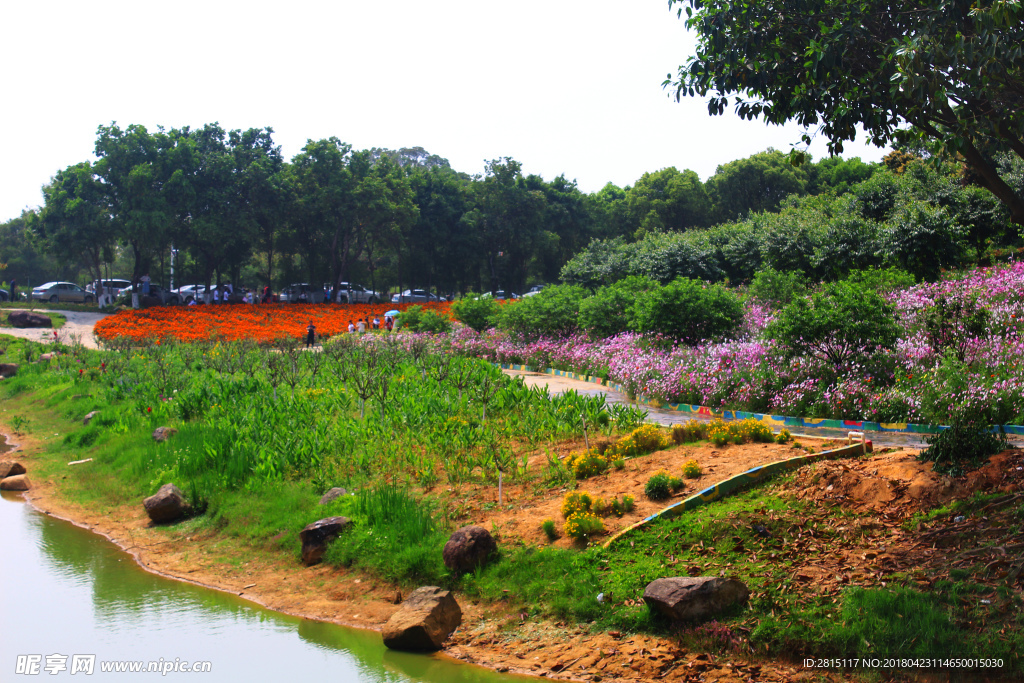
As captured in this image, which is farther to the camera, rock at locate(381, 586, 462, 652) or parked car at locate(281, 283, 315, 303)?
parked car at locate(281, 283, 315, 303)

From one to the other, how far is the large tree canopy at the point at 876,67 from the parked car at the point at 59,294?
149 feet

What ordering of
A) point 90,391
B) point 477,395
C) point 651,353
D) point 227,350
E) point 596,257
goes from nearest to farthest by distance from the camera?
point 477,395 < point 651,353 < point 90,391 < point 227,350 < point 596,257

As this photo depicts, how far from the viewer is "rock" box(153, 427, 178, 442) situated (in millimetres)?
12328

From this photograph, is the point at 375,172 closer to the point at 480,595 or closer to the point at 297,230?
the point at 297,230

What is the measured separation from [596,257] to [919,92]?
2360 centimetres

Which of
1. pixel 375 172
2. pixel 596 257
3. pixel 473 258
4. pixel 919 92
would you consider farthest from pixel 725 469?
pixel 473 258

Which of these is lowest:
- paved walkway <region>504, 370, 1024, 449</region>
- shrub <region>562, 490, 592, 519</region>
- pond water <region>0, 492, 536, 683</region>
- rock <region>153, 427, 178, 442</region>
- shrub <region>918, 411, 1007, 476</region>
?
pond water <region>0, 492, 536, 683</region>

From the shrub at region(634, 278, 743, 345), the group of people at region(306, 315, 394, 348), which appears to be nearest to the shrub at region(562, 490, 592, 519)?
the shrub at region(634, 278, 743, 345)

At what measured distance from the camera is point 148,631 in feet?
23.2

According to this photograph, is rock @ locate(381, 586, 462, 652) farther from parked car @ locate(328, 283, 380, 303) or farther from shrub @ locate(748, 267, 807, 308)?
parked car @ locate(328, 283, 380, 303)

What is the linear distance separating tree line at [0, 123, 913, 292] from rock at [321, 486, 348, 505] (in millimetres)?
30405

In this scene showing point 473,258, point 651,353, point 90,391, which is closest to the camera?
point 651,353

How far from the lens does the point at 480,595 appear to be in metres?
6.87

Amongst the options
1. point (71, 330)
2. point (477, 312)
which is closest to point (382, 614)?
point (477, 312)
